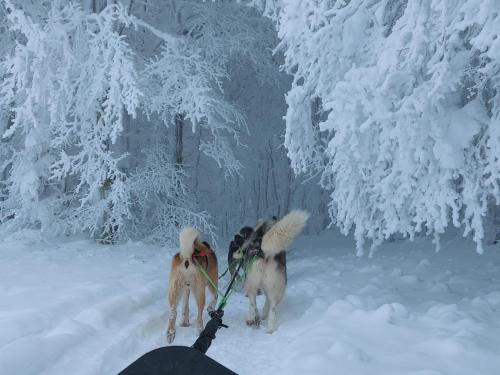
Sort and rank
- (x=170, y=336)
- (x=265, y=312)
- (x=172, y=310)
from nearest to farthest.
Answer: (x=170, y=336) → (x=172, y=310) → (x=265, y=312)

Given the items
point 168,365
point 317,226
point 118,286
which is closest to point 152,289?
point 118,286

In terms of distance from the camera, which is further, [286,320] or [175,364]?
[286,320]

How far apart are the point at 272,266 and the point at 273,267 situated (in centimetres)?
2

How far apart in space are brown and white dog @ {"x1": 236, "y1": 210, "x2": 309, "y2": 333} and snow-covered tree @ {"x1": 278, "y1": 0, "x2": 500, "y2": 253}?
57cm

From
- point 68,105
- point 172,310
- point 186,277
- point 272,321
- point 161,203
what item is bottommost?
point 272,321

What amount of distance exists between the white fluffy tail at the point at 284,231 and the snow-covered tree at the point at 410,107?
0.49 meters

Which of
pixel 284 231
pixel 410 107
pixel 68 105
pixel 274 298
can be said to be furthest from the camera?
pixel 68 105

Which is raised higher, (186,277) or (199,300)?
(186,277)

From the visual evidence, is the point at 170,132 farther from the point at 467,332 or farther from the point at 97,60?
the point at 467,332

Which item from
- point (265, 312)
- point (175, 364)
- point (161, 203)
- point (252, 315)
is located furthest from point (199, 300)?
point (161, 203)

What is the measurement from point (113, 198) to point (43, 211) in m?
1.75

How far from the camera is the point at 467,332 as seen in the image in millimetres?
4281

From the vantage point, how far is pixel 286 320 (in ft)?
18.3

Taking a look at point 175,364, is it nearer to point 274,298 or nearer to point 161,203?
point 274,298
